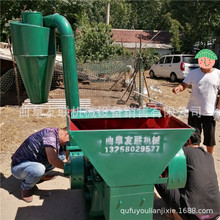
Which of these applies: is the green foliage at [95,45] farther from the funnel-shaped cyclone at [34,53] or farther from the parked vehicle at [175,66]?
the funnel-shaped cyclone at [34,53]

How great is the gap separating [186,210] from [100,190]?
88 cm

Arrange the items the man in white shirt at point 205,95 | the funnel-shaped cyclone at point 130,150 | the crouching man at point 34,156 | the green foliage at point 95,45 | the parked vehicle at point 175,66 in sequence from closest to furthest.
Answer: the funnel-shaped cyclone at point 130,150
the crouching man at point 34,156
the man in white shirt at point 205,95
the parked vehicle at point 175,66
the green foliage at point 95,45

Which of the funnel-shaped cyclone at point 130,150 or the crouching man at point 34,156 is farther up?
the funnel-shaped cyclone at point 130,150

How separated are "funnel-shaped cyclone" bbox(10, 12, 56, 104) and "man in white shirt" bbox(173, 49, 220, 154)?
1.81 meters

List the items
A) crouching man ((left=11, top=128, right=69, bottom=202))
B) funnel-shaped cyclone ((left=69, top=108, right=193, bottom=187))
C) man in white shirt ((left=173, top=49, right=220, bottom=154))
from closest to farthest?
funnel-shaped cyclone ((left=69, top=108, right=193, bottom=187)), crouching man ((left=11, top=128, right=69, bottom=202)), man in white shirt ((left=173, top=49, right=220, bottom=154))

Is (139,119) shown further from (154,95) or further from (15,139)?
(154,95)

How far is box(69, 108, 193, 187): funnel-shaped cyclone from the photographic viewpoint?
1775 mm

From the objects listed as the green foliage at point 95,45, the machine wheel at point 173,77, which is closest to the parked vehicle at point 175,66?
the machine wheel at point 173,77

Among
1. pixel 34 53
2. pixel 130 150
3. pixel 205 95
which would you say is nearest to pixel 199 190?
pixel 130 150

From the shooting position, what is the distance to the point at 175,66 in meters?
12.7

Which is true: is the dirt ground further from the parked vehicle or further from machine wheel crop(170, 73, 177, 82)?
machine wheel crop(170, 73, 177, 82)

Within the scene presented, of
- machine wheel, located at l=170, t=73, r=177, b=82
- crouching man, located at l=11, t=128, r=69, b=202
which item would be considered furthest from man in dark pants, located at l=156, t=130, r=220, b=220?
machine wheel, located at l=170, t=73, r=177, b=82

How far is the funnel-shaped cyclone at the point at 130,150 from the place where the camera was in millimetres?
1775

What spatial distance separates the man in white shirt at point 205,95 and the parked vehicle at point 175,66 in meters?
8.40
